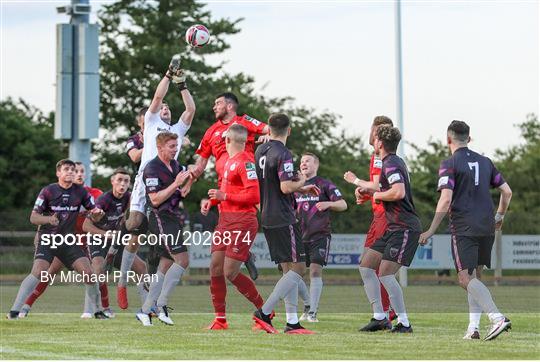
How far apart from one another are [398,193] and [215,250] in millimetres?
2053

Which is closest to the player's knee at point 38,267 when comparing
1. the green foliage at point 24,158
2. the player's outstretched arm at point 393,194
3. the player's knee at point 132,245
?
the player's knee at point 132,245

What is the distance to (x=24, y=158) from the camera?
49469mm

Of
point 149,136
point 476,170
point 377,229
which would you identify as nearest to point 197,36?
point 149,136

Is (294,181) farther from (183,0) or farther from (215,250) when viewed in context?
(183,0)

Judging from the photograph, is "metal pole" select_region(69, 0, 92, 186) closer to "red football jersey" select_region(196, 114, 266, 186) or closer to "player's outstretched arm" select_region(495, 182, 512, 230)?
"red football jersey" select_region(196, 114, 266, 186)

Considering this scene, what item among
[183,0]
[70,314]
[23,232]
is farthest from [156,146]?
[183,0]

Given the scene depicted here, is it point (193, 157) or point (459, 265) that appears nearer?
point (459, 265)

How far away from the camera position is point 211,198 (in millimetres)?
12906

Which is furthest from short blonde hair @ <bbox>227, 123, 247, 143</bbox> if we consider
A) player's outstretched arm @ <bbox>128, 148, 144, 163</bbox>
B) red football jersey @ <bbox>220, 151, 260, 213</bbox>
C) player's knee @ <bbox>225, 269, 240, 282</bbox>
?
player's outstretched arm @ <bbox>128, 148, 144, 163</bbox>

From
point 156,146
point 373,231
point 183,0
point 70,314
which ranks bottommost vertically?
point 70,314

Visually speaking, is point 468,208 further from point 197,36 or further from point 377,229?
point 197,36

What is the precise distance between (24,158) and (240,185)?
3743 centimetres

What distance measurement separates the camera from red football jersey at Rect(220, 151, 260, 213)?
1305cm

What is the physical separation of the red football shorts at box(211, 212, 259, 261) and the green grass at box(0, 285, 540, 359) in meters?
0.81
